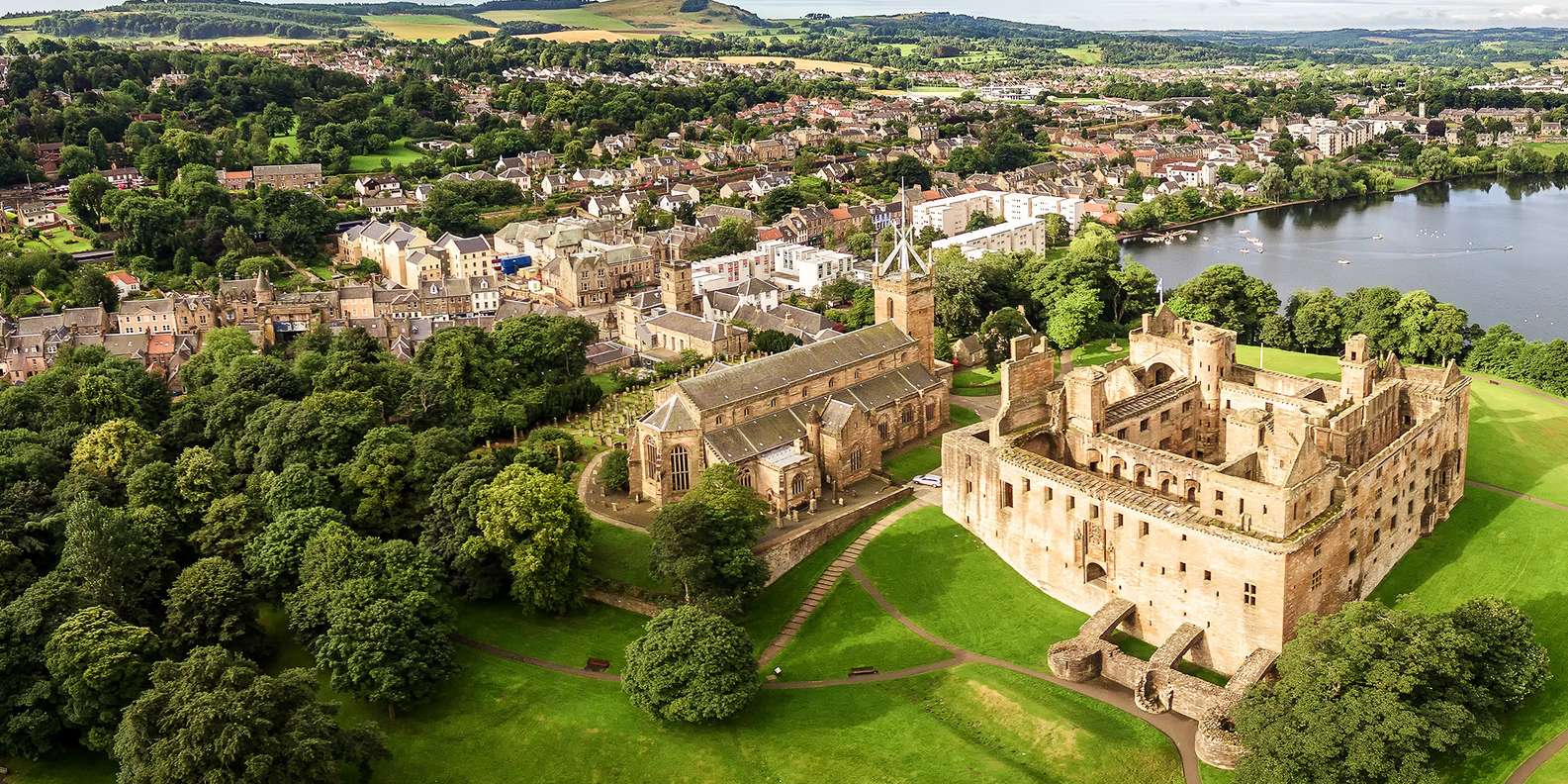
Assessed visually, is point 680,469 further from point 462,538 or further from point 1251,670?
point 1251,670

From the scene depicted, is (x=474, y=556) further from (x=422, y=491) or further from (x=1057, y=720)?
(x=1057, y=720)

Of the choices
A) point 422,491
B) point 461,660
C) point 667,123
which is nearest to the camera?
point 461,660

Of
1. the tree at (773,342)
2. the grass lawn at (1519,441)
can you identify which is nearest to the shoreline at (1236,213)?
the tree at (773,342)

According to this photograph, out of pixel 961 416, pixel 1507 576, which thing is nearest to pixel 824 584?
pixel 961 416

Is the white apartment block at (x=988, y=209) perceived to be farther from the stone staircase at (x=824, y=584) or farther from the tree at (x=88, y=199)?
the tree at (x=88, y=199)

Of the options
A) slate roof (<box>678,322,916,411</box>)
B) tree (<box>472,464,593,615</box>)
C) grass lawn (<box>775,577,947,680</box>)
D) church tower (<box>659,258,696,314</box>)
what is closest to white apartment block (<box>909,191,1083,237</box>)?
church tower (<box>659,258,696,314</box>)

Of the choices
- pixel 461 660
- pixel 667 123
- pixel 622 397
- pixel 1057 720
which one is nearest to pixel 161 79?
pixel 667 123
